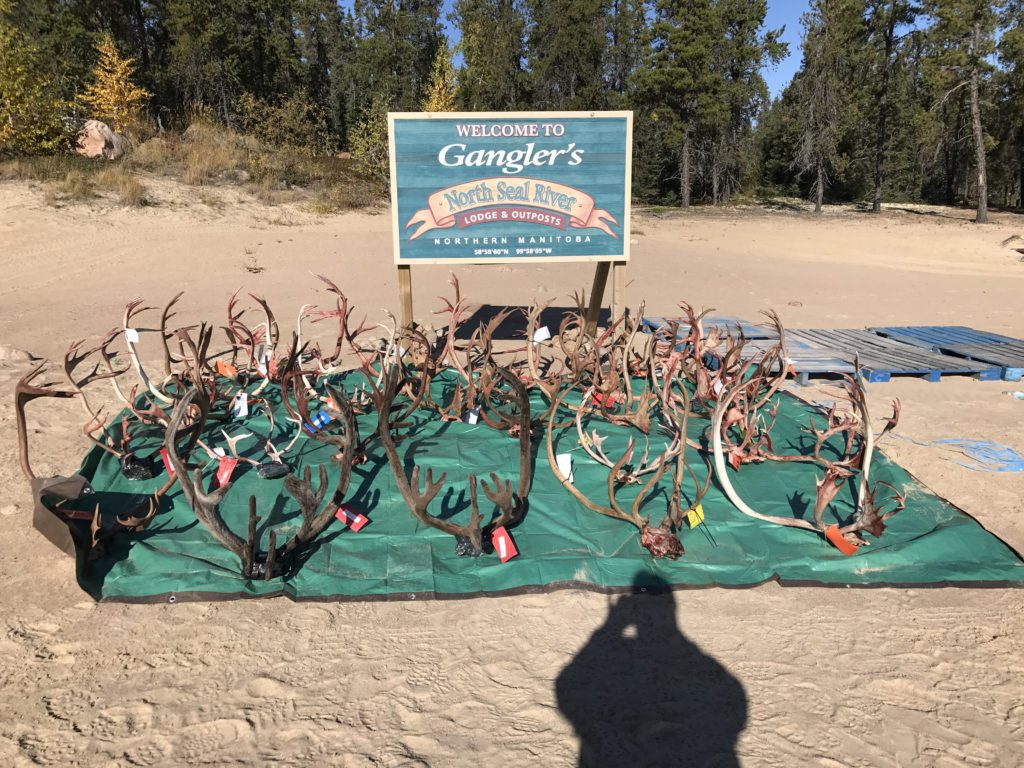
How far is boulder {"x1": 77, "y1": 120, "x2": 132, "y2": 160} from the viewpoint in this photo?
14.9m

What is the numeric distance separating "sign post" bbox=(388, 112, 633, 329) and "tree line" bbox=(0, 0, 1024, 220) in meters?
13.4

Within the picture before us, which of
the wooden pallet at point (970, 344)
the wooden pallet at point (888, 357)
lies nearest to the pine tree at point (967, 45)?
the wooden pallet at point (970, 344)

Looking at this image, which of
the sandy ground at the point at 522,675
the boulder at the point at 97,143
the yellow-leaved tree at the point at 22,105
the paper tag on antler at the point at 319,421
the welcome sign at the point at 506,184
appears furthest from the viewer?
the boulder at the point at 97,143

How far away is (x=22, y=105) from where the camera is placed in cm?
1385

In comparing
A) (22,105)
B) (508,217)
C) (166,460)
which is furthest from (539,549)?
(22,105)

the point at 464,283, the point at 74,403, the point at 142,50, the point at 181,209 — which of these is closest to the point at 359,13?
the point at 142,50

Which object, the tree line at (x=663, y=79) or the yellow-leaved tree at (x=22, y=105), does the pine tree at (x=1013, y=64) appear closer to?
the tree line at (x=663, y=79)

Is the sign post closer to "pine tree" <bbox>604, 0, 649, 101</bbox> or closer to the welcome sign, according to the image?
the welcome sign

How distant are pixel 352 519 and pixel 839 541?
92.9 inches

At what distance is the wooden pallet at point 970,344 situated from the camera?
248 inches

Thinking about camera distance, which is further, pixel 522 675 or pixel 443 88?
pixel 443 88

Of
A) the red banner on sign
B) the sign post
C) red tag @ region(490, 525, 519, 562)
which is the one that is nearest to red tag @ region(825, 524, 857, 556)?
red tag @ region(490, 525, 519, 562)

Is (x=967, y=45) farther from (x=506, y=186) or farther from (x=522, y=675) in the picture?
(x=522, y=675)

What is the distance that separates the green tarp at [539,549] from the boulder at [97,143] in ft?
44.4
